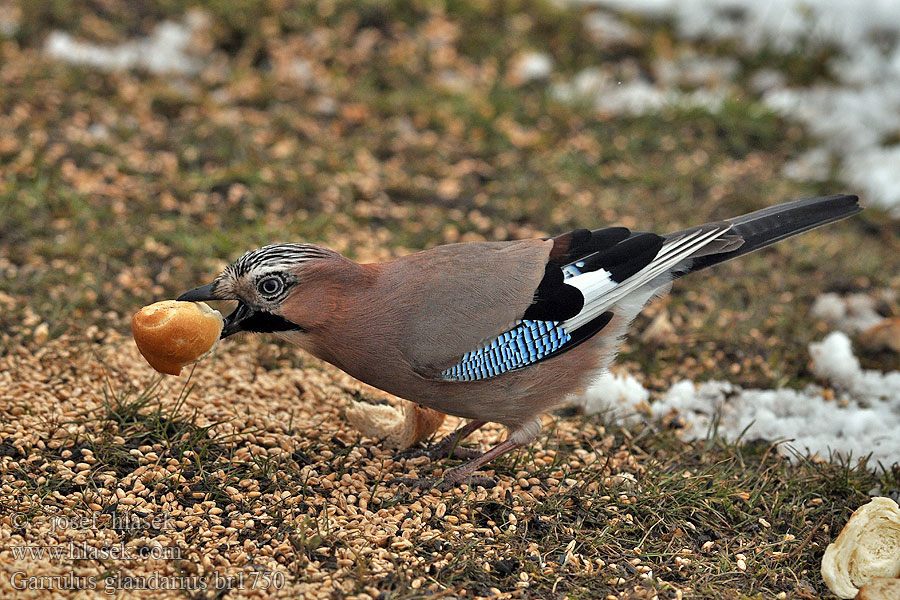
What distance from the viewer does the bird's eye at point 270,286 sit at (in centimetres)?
351

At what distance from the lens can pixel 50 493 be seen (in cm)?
341

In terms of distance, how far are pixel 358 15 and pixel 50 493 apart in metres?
5.24

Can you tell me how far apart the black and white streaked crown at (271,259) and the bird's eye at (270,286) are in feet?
0.17

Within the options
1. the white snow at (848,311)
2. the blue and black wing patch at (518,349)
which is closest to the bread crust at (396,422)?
the blue and black wing patch at (518,349)

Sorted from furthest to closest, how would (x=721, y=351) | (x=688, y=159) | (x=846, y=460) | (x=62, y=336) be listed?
(x=688, y=159) < (x=721, y=351) < (x=62, y=336) < (x=846, y=460)

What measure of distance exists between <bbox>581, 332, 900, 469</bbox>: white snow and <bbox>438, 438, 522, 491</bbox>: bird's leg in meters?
0.61

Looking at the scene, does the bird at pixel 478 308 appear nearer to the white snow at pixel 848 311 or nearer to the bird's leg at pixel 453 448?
the bird's leg at pixel 453 448

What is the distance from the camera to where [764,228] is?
159 inches

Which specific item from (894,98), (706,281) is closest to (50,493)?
(706,281)

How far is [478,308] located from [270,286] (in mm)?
794

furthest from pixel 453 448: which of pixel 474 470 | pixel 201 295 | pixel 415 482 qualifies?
pixel 201 295

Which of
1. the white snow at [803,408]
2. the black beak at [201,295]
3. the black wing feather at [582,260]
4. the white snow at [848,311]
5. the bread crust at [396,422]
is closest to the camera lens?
the black beak at [201,295]

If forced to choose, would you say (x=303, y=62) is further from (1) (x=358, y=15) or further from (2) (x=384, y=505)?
(2) (x=384, y=505)

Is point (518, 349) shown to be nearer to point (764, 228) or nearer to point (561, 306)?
point (561, 306)
